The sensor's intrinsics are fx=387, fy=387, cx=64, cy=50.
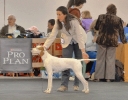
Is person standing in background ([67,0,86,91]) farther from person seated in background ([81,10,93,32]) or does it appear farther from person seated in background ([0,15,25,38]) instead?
person seated in background ([0,15,25,38])

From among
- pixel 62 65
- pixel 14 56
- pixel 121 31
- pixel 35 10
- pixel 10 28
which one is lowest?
pixel 62 65

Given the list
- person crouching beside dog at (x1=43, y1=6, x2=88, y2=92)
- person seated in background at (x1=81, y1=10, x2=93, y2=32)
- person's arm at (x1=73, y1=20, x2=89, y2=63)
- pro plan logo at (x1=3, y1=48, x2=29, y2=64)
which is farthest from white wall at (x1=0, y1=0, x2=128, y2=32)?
person's arm at (x1=73, y1=20, x2=89, y2=63)

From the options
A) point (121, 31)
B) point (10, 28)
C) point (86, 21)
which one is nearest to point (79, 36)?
point (121, 31)

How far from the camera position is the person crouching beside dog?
15.8ft

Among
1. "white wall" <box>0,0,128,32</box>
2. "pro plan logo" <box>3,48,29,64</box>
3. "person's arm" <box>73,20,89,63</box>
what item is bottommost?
"pro plan logo" <box>3,48,29,64</box>

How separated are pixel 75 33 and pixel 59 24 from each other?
0.76 ft

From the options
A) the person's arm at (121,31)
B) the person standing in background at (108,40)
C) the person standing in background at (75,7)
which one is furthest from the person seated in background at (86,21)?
the person standing in background at (75,7)

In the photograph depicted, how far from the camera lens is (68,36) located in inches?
194

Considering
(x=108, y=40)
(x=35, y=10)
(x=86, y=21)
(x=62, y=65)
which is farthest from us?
(x=35, y=10)

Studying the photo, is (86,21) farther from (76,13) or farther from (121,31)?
(76,13)

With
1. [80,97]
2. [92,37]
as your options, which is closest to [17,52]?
[92,37]

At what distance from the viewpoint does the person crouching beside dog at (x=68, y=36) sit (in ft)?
15.8

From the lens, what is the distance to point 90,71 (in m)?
6.89

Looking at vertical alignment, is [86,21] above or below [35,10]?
below
